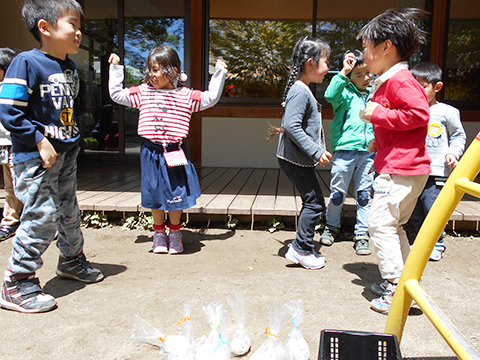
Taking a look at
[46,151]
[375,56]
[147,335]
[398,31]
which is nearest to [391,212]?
[375,56]

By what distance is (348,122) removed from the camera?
10.8 feet

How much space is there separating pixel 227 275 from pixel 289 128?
1.09 meters

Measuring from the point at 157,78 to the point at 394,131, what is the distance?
172 cm

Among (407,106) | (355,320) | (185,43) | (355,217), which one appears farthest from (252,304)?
(185,43)

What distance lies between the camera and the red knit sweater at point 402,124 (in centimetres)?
215

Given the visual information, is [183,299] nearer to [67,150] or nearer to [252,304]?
[252,304]

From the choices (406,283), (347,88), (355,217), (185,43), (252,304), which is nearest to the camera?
(406,283)

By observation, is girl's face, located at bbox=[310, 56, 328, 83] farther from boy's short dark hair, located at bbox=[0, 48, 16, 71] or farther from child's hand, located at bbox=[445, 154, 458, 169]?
boy's short dark hair, located at bbox=[0, 48, 16, 71]

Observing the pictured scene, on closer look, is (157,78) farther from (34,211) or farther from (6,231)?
(6,231)

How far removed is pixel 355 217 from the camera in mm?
3703

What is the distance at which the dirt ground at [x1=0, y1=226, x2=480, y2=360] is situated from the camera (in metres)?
1.97

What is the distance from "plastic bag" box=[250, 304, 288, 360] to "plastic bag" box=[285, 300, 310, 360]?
0.03 m

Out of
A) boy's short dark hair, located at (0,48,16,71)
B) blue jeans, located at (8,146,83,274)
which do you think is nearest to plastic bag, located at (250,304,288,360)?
blue jeans, located at (8,146,83,274)

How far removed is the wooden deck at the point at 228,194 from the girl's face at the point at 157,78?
118 centimetres
